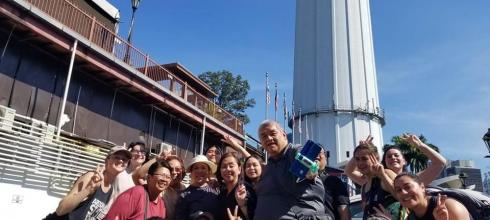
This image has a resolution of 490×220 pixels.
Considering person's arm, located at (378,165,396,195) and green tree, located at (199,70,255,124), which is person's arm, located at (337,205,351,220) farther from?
green tree, located at (199,70,255,124)

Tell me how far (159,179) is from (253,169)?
1034 mm

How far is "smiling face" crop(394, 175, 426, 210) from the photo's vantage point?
2850mm

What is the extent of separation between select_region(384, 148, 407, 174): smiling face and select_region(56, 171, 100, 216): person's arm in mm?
2808

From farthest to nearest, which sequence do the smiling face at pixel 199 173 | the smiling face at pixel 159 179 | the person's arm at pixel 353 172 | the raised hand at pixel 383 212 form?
the person's arm at pixel 353 172 < the smiling face at pixel 199 173 < the smiling face at pixel 159 179 < the raised hand at pixel 383 212

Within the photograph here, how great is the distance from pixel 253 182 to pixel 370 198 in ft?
3.84

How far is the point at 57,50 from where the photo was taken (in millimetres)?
11484

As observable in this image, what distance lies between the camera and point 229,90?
4300 centimetres

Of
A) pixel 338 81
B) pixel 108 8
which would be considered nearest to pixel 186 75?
pixel 108 8

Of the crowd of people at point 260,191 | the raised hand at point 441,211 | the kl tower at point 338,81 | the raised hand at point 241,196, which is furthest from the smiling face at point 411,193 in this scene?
the kl tower at point 338,81

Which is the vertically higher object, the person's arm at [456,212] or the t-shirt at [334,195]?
the t-shirt at [334,195]

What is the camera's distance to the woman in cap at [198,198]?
365 cm

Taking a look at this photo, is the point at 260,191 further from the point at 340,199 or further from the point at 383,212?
the point at 383,212

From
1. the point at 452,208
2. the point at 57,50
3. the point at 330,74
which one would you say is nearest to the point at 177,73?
the point at 57,50

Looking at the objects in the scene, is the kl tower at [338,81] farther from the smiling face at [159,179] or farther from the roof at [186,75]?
the smiling face at [159,179]
